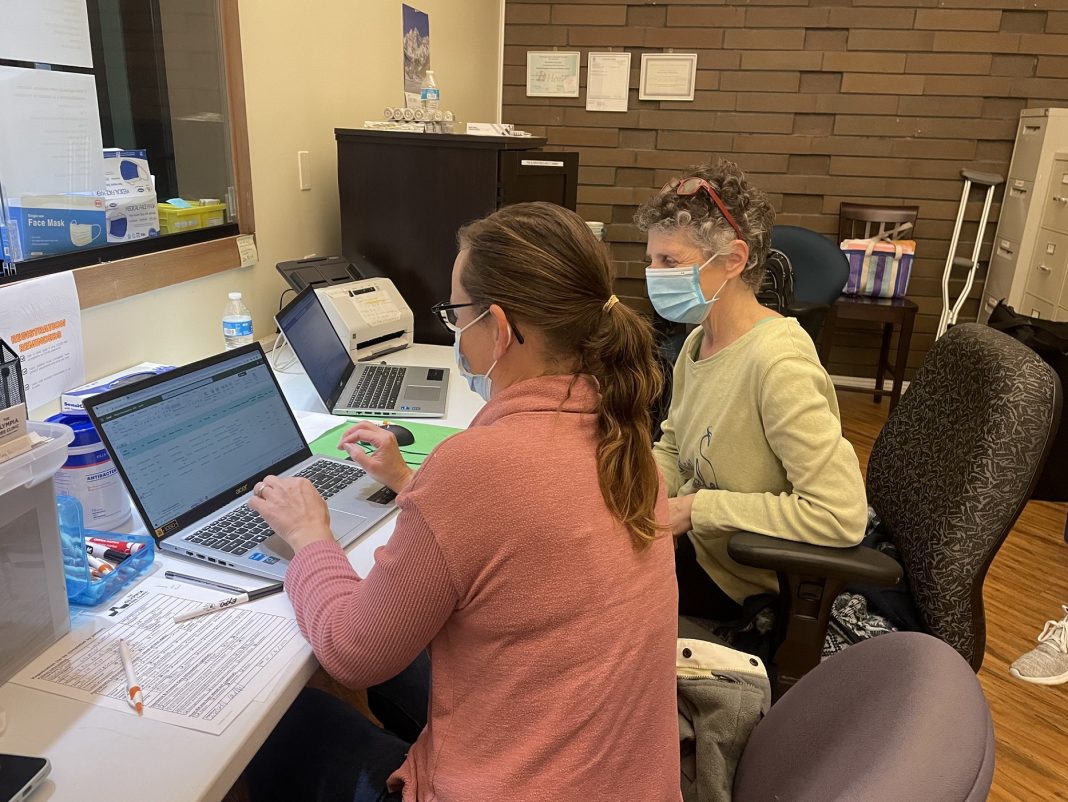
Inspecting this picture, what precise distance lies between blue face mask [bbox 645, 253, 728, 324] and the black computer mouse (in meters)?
0.58

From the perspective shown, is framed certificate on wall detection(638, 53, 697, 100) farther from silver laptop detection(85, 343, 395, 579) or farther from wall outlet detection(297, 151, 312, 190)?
silver laptop detection(85, 343, 395, 579)

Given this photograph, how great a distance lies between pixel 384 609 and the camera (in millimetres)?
896

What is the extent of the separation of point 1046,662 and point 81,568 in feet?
8.02

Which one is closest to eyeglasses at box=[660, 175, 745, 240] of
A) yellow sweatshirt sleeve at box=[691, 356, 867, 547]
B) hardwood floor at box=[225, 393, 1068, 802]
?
yellow sweatshirt sleeve at box=[691, 356, 867, 547]

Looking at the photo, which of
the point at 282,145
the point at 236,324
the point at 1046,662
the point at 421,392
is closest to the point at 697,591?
the point at 421,392

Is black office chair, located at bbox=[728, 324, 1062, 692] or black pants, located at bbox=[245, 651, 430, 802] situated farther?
black office chair, located at bbox=[728, 324, 1062, 692]

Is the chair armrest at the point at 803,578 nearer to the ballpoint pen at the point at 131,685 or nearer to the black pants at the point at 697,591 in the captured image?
the black pants at the point at 697,591

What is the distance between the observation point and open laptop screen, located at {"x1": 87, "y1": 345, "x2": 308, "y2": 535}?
1.16 meters

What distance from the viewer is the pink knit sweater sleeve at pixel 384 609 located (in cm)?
87

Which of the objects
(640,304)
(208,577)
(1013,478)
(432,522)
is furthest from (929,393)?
(640,304)

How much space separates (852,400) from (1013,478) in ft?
10.8

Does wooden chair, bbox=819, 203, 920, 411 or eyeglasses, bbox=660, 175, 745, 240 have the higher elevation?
eyeglasses, bbox=660, 175, 745, 240

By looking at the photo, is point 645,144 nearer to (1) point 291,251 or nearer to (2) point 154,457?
(1) point 291,251

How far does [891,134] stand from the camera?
4.05 metres
